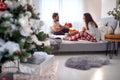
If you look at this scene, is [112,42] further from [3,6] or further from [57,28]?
[3,6]

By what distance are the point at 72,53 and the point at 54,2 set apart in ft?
8.55

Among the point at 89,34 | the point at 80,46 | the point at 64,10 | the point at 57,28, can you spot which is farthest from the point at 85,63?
the point at 64,10

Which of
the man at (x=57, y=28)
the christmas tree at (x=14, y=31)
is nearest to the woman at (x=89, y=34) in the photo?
the man at (x=57, y=28)

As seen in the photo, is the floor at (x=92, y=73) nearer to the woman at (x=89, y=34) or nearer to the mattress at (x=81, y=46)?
the mattress at (x=81, y=46)

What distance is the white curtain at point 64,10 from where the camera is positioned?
7.59m

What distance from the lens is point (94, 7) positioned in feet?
25.5

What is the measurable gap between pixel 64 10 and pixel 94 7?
1066 mm

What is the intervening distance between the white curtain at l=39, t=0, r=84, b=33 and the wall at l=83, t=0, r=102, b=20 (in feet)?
0.70

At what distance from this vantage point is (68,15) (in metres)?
7.69

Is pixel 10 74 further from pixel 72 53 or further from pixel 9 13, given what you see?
pixel 72 53

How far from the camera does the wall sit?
7743 mm

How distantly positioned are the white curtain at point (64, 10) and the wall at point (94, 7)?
0.21 metres

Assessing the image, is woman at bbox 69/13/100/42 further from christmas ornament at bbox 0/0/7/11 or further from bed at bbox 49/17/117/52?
christmas ornament at bbox 0/0/7/11

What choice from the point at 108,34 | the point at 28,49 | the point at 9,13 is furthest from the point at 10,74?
the point at 108,34
